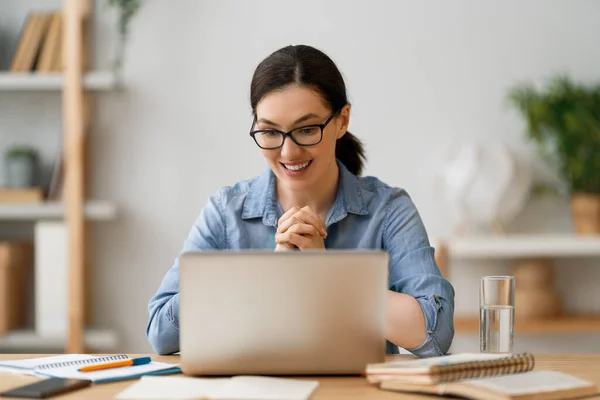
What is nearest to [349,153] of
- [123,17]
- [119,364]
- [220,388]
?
[119,364]

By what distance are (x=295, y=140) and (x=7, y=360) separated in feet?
2.28

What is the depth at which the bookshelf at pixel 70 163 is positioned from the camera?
121 inches

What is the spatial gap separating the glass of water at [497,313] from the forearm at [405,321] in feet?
0.46

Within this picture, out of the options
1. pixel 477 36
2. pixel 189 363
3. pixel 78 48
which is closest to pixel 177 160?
pixel 78 48

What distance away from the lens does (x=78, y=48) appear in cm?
308

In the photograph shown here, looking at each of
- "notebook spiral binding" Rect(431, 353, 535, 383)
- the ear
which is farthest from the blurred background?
"notebook spiral binding" Rect(431, 353, 535, 383)

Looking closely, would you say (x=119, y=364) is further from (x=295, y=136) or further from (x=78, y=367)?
(x=295, y=136)

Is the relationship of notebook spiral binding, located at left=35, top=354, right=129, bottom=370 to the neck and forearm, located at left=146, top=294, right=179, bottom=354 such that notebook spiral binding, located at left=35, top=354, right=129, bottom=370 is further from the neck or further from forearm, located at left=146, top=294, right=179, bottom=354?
the neck

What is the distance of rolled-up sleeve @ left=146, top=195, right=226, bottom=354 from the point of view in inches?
63.0

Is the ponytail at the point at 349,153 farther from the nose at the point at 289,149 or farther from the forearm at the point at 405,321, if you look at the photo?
the forearm at the point at 405,321

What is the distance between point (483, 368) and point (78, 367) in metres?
0.64

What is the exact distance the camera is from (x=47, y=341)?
3.06 metres

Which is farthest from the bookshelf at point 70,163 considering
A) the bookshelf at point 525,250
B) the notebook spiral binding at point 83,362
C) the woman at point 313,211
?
the notebook spiral binding at point 83,362

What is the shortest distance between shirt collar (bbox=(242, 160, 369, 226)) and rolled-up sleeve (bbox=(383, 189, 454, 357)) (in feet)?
0.26
